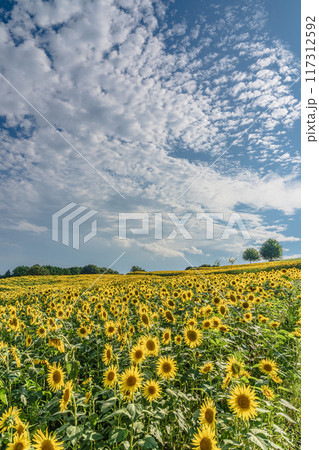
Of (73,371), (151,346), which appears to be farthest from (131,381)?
(151,346)

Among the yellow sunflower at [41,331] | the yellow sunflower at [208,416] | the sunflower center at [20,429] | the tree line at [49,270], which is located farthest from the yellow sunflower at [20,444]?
the tree line at [49,270]

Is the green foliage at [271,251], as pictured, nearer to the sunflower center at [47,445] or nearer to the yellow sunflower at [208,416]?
Result: the yellow sunflower at [208,416]

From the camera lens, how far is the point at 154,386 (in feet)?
11.2

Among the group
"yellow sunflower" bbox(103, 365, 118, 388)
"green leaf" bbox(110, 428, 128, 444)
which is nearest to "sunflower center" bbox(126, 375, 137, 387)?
"yellow sunflower" bbox(103, 365, 118, 388)

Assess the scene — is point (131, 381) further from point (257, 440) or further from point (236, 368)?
point (257, 440)

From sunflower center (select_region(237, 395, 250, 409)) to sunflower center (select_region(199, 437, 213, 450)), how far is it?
588 mm

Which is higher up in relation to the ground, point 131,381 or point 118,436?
point 131,381

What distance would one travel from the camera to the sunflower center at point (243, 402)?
2.96 meters

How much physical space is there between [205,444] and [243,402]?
651mm

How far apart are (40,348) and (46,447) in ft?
12.2
